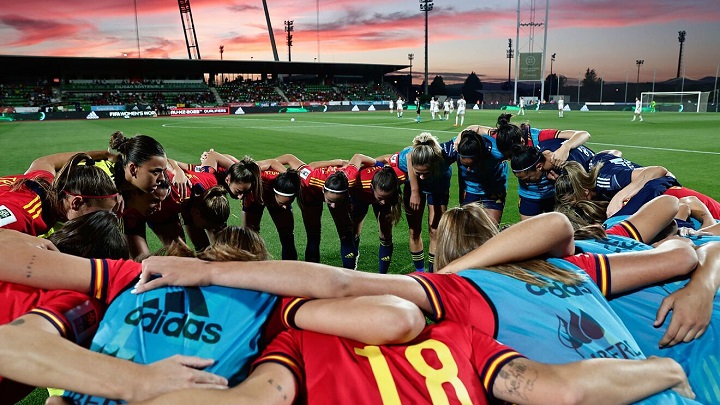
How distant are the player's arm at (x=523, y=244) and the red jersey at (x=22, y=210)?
3.02 metres

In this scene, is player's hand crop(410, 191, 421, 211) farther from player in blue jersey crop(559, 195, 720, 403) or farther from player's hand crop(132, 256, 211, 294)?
player's hand crop(132, 256, 211, 294)

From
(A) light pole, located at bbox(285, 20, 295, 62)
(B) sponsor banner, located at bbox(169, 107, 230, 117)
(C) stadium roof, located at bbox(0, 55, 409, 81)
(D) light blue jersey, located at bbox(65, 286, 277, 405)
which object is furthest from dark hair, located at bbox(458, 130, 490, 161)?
(A) light pole, located at bbox(285, 20, 295, 62)

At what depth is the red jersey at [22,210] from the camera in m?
3.31

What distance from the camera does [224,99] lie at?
195 feet

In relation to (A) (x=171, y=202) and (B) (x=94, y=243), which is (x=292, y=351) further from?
(A) (x=171, y=202)

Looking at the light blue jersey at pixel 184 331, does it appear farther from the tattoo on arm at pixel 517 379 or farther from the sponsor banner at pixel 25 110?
the sponsor banner at pixel 25 110

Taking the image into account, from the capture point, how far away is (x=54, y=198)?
143 inches

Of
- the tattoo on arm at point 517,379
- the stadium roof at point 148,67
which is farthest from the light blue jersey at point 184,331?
the stadium roof at point 148,67

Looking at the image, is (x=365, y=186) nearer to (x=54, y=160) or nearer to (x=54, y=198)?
(x=54, y=198)

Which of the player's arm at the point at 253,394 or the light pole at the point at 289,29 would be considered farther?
the light pole at the point at 289,29

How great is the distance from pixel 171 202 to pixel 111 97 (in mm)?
53464

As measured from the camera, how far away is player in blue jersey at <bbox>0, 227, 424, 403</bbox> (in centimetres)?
179

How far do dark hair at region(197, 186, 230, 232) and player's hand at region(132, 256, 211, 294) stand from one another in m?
2.77

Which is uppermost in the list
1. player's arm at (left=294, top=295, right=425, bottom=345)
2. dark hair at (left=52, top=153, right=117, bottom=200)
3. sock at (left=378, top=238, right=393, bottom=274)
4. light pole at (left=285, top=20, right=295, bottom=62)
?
light pole at (left=285, top=20, right=295, bottom=62)
